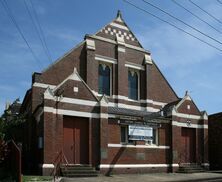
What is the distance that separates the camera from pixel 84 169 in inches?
952

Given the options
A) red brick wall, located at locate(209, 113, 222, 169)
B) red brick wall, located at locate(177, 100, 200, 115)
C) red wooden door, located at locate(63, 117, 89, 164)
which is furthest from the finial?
red brick wall, located at locate(209, 113, 222, 169)

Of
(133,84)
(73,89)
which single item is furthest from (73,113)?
(133,84)

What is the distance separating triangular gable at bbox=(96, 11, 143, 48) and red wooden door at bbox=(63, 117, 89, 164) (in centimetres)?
895

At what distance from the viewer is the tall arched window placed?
30870 mm

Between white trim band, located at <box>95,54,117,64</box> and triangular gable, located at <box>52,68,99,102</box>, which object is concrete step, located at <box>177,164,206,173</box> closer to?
triangular gable, located at <box>52,68,99,102</box>

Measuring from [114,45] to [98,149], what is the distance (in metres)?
9.82

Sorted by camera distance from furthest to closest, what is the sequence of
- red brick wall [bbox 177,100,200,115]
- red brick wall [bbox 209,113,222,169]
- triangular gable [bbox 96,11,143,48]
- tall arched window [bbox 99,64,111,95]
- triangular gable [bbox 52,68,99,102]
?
red brick wall [bbox 209,113,222,169]
triangular gable [bbox 96,11,143,48]
red brick wall [bbox 177,100,200,115]
tall arched window [bbox 99,64,111,95]
triangular gable [bbox 52,68,99,102]

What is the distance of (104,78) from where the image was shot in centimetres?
3119

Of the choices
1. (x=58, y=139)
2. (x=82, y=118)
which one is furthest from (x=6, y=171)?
(x=82, y=118)

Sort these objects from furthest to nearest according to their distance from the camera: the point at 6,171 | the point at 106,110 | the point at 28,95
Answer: the point at 28,95
the point at 106,110
the point at 6,171

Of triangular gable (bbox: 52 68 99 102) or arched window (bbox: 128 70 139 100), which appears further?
arched window (bbox: 128 70 139 100)

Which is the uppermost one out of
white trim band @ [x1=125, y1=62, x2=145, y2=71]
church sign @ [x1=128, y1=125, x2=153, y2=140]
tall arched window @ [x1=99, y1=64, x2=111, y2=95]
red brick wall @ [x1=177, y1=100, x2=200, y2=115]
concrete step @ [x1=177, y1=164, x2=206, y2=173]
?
white trim band @ [x1=125, y1=62, x2=145, y2=71]

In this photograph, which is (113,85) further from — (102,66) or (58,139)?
(58,139)

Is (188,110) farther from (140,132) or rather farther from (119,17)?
(119,17)
